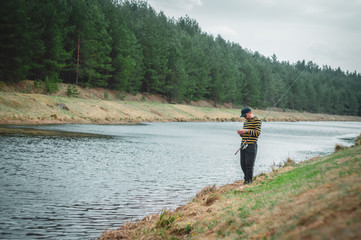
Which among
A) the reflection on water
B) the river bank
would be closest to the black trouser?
the river bank

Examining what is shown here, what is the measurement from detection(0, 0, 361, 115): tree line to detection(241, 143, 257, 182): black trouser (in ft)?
20.4

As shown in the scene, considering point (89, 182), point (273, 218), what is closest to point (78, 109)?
point (89, 182)

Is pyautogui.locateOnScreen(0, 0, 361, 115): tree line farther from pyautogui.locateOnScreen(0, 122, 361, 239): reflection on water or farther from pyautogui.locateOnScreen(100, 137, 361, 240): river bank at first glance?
pyautogui.locateOnScreen(100, 137, 361, 240): river bank

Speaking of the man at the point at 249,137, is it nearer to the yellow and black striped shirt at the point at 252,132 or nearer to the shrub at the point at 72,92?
the yellow and black striped shirt at the point at 252,132

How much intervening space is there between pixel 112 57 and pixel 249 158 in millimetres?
56968

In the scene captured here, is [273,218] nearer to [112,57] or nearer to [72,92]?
[72,92]

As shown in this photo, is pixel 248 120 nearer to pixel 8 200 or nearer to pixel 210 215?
pixel 210 215

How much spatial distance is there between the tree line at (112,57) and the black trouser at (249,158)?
622 cm

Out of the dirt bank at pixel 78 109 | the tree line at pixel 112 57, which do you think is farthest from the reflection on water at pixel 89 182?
the dirt bank at pixel 78 109

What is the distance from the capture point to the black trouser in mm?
9812

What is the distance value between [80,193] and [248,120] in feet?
19.0

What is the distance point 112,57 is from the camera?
205 ft

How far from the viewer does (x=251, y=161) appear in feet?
32.4

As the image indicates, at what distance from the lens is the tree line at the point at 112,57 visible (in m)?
37.4
